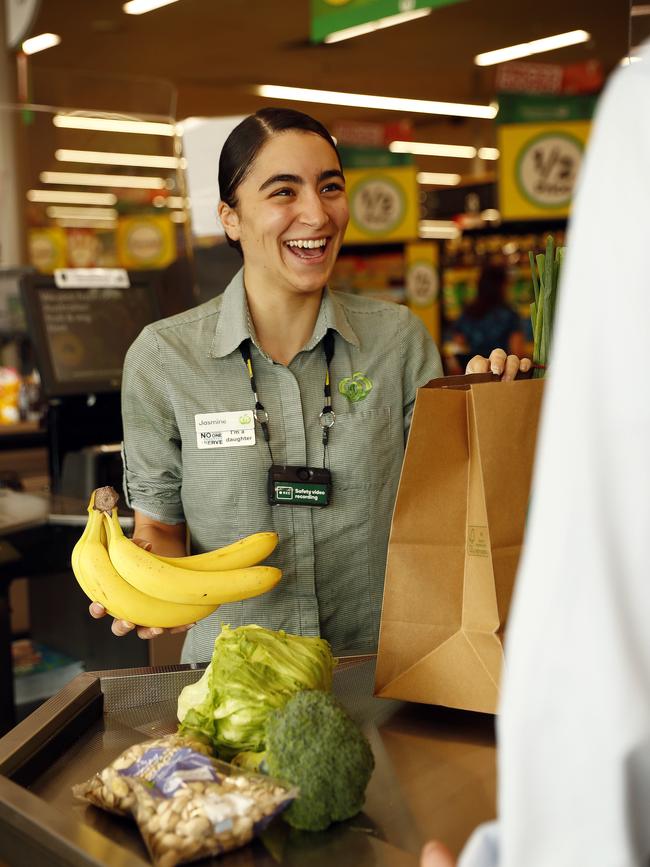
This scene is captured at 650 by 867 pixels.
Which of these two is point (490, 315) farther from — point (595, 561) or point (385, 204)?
point (595, 561)

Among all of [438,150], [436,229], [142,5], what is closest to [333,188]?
[142,5]

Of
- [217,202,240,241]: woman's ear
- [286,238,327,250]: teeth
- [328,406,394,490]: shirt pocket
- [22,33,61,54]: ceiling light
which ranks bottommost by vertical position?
[328,406,394,490]: shirt pocket

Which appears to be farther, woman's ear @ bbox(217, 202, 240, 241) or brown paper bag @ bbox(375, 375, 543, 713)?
woman's ear @ bbox(217, 202, 240, 241)

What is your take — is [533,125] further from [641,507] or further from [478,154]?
[478,154]

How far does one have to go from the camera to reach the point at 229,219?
1.98m

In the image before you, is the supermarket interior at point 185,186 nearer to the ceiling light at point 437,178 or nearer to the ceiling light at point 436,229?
the ceiling light at point 437,178

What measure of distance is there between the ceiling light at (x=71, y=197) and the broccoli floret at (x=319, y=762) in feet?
22.3

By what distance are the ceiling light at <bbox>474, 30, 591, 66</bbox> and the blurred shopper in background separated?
34.9 feet

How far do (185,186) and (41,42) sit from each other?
7.30m

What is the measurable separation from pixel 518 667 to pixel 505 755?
5 centimetres

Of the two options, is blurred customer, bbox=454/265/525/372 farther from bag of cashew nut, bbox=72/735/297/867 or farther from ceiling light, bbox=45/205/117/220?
bag of cashew nut, bbox=72/735/297/867

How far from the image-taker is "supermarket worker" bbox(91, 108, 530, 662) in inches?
73.4

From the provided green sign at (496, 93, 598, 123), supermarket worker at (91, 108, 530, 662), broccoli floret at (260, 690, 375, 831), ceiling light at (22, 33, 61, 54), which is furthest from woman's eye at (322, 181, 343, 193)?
ceiling light at (22, 33, 61, 54)

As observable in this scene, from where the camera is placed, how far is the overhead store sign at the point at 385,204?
8898 millimetres
